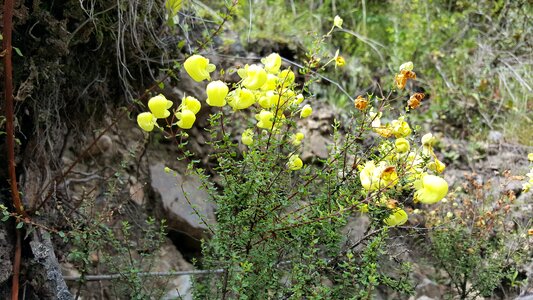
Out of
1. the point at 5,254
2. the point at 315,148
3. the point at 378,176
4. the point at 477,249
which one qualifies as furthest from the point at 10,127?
the point at 315,148

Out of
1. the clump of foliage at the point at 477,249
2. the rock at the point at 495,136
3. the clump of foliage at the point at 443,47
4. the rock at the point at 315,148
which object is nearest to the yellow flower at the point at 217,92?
the clump of foliage at the point at 477,249

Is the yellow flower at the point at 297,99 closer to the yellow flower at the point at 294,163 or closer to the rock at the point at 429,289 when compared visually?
the yellow flower at the point at 294,163

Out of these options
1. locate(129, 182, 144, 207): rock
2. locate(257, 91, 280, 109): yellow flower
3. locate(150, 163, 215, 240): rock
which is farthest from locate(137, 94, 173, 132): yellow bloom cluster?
locate(129, 182, 144, 207): rock

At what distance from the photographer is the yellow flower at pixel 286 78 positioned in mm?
1359

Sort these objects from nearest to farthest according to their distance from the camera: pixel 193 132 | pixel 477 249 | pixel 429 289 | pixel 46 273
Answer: pixel 46 273 < pixel 477 249 < pixel 429 289 < pixel 193 132

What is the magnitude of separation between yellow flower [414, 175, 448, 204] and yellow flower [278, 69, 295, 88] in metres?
0.39

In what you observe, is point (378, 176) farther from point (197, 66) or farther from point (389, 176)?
point (197, 66)

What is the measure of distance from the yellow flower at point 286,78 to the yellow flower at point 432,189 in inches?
15.4

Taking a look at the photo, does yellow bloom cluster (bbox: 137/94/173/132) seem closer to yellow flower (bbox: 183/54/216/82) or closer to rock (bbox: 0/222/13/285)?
yellow flower (bbox: 183/54/216/82)

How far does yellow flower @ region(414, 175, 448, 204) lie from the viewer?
1191mm

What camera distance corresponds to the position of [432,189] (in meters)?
1.20

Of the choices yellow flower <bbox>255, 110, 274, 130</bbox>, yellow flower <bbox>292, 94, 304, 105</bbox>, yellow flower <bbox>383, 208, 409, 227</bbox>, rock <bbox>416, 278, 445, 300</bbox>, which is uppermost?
yellow flower <bbox>255, 110, 274, 130</bbox>

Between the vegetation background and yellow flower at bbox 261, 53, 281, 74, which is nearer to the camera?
yellow flower at bbox 261, 53, 281, 74

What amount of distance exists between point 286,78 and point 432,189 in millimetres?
424
